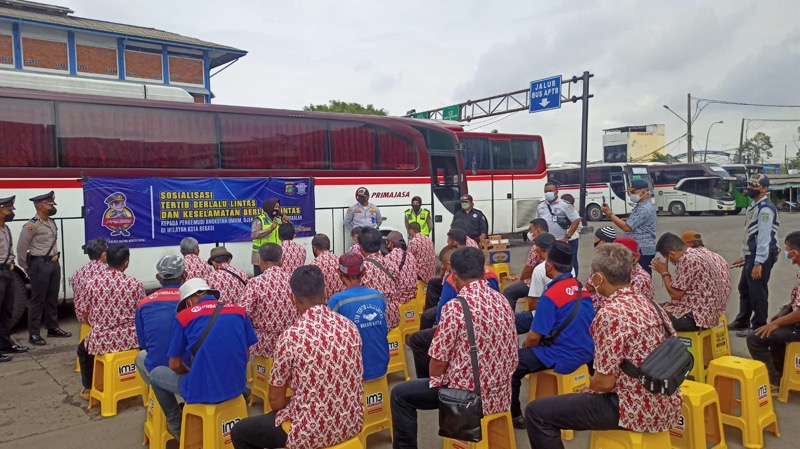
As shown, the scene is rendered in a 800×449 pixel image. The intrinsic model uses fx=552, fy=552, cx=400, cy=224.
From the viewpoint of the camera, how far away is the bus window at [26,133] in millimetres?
7418

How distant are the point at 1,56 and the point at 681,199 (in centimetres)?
3246

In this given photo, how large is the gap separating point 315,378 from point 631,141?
7494 cm

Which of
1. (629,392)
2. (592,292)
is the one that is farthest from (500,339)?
(592,292)

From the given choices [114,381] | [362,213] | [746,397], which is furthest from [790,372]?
[362,213]

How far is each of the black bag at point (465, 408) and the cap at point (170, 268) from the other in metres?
2.31

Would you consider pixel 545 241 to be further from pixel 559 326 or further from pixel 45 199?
pixel 45 199

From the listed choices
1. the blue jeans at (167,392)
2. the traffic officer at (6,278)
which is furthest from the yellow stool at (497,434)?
the traffic officer at (6,278)

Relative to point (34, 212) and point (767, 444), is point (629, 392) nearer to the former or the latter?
point (767, 444)

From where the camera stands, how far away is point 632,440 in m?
3.01

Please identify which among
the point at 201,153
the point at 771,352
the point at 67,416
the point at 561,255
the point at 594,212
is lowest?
the point at 67,416

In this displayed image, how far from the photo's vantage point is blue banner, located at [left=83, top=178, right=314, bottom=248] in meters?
8.20

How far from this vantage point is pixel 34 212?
25.0 ft

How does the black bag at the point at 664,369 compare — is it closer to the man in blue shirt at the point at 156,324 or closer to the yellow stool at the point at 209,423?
the yellow stool at the point at 209,423

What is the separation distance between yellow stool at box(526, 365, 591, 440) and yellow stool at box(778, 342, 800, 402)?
5.96 ft
